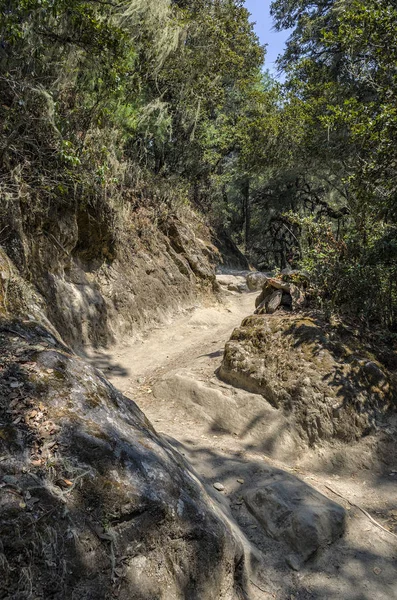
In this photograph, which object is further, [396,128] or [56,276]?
[56,276]

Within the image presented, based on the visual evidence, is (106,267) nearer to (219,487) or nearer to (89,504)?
(219,487)

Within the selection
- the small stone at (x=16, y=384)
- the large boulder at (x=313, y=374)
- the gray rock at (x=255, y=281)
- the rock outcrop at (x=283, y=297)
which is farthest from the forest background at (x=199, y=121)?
the small stone at (x=16, y=384)

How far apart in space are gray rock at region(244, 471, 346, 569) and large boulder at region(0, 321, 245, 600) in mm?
657

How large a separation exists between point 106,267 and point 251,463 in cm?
558

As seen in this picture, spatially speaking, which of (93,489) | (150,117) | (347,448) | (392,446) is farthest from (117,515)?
(150,117)

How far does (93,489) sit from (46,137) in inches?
233

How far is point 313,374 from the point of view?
4.84 m

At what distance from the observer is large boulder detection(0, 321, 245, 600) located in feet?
5.23

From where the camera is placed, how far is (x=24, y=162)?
5926mm

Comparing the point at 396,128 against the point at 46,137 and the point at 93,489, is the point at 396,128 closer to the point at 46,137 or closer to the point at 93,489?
the point at 46,137

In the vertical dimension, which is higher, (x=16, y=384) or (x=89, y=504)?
(x=16, y=384)

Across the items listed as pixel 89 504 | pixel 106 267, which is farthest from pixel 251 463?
pixel 106 267

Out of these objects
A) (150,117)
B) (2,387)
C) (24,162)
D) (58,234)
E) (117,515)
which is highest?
(150,117)

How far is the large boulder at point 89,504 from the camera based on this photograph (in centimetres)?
159
